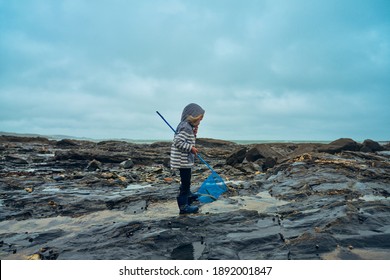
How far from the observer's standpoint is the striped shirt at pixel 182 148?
7.19 m

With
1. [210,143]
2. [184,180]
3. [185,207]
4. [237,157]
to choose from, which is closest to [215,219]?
[185,207]

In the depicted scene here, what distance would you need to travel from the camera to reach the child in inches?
283

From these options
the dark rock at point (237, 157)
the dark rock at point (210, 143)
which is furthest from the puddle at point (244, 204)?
the dark rock at point (210, 143)

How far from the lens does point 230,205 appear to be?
26.5 ft

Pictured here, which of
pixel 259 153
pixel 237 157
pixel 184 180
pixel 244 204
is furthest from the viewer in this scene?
pixel 259 153

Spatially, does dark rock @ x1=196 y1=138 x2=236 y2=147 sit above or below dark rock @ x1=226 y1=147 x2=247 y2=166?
above

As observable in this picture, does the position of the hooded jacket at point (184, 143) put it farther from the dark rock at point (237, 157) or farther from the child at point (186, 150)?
the dark rock at point (237, 157)

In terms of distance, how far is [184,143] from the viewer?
7.17 meters

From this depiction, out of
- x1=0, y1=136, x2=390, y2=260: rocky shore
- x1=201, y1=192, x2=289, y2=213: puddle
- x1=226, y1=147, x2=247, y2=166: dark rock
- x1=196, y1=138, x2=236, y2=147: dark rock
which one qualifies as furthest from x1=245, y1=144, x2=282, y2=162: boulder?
x1=196, y1=138, x2=236, y2=147: dark rock

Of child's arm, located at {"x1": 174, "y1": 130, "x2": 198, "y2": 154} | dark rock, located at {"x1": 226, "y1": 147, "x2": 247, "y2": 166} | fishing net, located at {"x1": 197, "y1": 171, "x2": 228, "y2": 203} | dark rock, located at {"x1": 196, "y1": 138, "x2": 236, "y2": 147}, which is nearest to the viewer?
child's arm, located at {"x1": 174, "y1": 130, "x2": 198, "y2": 154}

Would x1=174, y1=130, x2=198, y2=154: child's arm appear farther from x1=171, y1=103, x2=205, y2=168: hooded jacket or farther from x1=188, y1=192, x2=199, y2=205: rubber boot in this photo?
x1=188, y1=192, x2=199, y2=205: rubber boot

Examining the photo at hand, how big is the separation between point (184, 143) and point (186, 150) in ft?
0.58

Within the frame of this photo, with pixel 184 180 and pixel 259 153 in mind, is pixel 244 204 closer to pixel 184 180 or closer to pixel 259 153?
pixel 184 180
